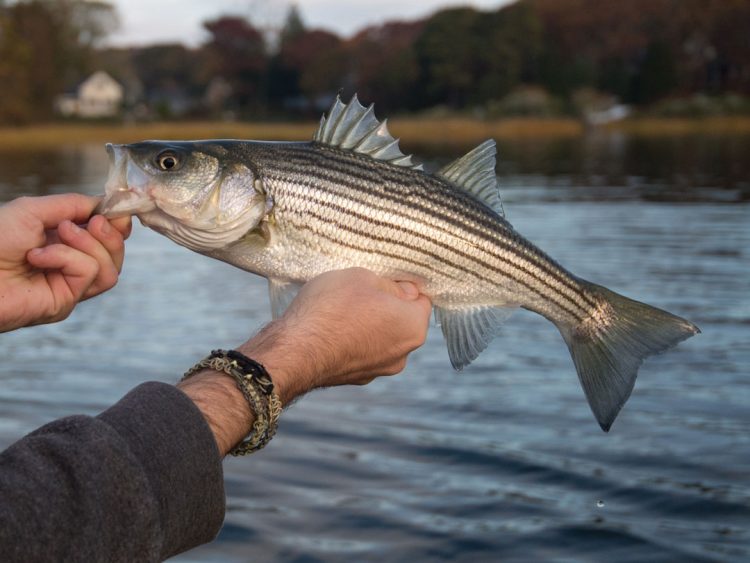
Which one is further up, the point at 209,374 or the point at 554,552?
the point at 209,374

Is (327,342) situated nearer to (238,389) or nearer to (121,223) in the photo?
(238,389)

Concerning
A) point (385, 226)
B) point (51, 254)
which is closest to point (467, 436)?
point (385, 226)

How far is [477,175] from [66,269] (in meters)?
1.71

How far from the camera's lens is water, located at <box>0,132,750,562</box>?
250 inches

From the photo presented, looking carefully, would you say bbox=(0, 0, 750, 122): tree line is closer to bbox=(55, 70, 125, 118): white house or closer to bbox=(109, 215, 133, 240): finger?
bbox=(55, 70, 125, 118): white house

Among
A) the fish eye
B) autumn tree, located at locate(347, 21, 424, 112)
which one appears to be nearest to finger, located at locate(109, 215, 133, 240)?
the fish eye

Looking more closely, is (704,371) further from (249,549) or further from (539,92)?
(539,92)

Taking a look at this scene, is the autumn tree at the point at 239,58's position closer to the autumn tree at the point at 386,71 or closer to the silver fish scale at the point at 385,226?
the autumn tree at the point at 386,71

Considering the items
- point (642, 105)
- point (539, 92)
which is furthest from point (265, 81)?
point (642, 105)

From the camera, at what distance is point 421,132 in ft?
242

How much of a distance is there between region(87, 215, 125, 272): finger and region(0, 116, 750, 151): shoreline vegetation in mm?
57447

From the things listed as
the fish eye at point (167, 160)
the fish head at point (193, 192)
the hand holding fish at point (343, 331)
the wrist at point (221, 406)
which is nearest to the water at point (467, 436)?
the hand holding fish at point (343, 331)

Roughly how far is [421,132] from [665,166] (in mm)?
37697

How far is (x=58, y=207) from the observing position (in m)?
3.69
